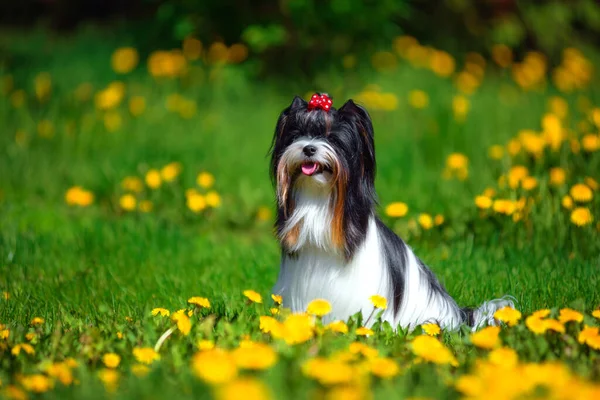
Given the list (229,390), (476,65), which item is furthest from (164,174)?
(476,65)

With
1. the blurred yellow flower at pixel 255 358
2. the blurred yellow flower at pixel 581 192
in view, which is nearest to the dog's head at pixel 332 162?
the blurred yellow flower at pixel 255 358

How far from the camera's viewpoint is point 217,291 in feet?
14.9

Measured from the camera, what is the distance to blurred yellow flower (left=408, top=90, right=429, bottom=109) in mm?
8094

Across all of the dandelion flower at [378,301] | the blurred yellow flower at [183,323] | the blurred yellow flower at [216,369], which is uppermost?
the blurred yellow flower at [216,369]

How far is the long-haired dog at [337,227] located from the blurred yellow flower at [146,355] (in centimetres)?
94

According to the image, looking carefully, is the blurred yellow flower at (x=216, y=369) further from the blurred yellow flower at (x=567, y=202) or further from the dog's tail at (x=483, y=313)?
the blurred yellow flower at (x=567, y=202)

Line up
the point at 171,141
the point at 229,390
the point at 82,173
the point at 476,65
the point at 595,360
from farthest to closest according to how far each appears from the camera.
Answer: the point at 476,65 → the point at 171,141 → the point at 82,173 → the point at 595,360 → the point at 229,390

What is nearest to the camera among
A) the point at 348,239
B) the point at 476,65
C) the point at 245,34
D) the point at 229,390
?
the point at 229,390

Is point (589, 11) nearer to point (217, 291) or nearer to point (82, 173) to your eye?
point (82, 173)

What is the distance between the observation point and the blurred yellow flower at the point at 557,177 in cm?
524

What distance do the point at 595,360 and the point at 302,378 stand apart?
50.8 inches

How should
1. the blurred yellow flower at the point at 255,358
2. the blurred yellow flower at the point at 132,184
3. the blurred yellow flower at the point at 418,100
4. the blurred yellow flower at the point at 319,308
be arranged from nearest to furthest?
the blurred yellow flower at the point at 255,358 < the blurred yellow flower at the point at 319,308 < the blurred yellow flower at the point at 132,184 < the blurred yellow flower at the point at 418,100

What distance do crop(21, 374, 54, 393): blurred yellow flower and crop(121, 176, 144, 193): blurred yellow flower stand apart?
3685 mm

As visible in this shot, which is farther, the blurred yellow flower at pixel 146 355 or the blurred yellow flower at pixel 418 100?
the blurred yellow flower at pixel 418 100
